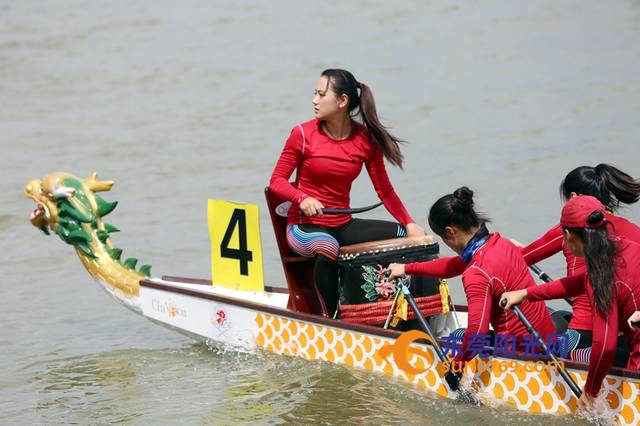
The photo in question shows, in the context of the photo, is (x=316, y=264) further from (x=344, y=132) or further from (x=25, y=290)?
(x=25, y=290)

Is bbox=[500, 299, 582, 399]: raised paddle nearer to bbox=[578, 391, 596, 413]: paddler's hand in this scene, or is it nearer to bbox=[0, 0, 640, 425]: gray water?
bbox=[578, 391, 596, 413]: paddler's hand

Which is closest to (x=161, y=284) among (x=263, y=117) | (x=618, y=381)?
(x=618, y=381)

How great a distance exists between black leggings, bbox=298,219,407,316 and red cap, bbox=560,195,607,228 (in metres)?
1.86

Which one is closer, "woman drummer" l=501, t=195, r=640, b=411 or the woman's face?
"woman drummer" l=501, t=195, r=640, b=411

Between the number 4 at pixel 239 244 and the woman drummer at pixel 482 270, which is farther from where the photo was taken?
the number 4 at pixel 239 244

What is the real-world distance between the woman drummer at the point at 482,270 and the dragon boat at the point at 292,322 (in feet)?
0.68

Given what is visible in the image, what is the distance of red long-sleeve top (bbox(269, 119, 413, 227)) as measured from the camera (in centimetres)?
656

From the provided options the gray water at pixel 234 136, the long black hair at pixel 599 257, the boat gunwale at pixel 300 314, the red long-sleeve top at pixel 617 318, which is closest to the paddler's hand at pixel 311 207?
the boat gunwale at pixel 300 314

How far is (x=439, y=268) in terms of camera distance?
232 inches

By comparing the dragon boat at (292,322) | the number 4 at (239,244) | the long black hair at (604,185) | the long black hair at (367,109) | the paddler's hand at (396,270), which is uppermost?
the long black hair at (367,109)

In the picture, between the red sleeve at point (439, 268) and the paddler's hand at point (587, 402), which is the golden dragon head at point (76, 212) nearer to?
the red sleeve at point (439, 268)

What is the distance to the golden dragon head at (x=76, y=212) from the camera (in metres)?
7.71

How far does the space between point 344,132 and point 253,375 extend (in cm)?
167

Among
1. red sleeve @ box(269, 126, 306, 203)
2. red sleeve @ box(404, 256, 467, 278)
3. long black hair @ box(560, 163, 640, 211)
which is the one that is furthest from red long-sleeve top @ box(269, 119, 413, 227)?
long black hair @ box(560, 163, 640, 211)
